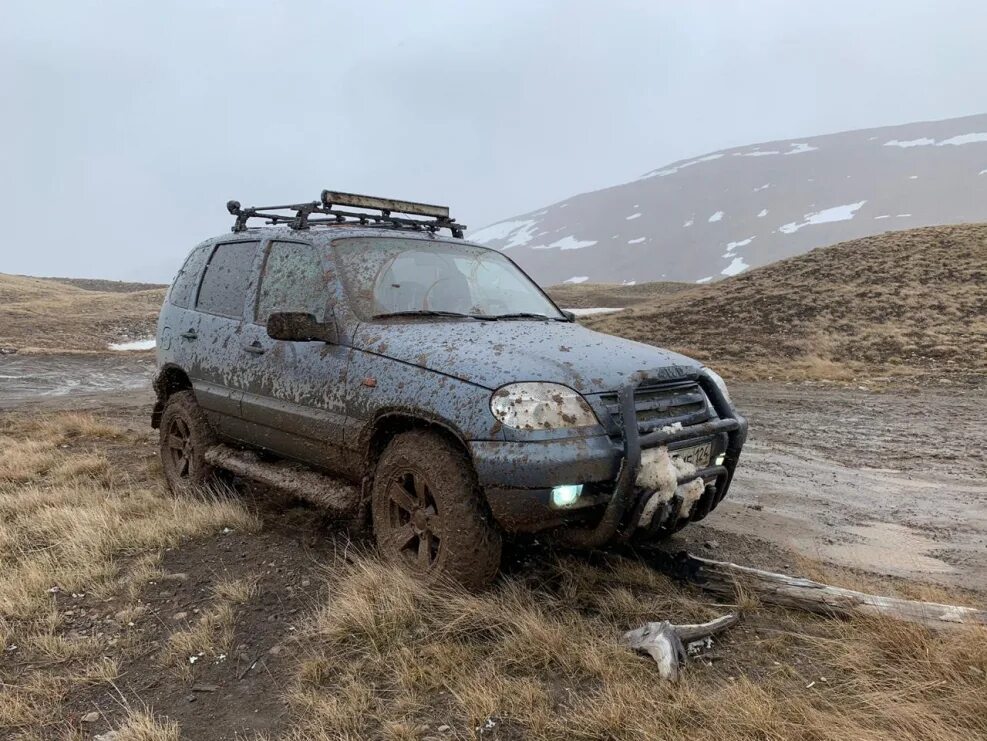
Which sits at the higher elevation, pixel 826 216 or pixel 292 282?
pixel 826 216

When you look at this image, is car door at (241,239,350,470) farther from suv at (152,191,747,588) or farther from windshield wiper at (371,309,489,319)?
windshield wiper at (371,309,489,319)

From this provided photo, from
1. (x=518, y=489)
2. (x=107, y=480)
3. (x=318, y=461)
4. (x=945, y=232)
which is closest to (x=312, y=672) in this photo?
(x=518, y=489)

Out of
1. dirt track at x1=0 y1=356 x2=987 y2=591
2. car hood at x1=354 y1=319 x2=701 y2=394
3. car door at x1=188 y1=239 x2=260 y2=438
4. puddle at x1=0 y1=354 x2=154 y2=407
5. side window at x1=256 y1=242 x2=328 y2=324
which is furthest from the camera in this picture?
puddle at x1=0 y1=354 x2=154 y2=407

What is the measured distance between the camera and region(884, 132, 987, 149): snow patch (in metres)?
139

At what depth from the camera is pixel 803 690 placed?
2.44 meters

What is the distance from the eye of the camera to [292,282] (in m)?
4.26

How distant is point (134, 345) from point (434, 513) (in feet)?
77.0

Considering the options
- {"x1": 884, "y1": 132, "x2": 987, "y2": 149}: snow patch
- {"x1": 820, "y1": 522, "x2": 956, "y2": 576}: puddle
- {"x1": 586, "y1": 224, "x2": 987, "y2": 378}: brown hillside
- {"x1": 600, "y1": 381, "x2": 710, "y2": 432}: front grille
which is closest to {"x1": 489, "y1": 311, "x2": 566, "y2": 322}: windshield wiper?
→ {"x1": 600, "y1": 381, "x2": 710, "y2": 432}: front grille

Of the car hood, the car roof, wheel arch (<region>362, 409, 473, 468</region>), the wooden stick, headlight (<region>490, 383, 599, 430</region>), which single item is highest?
the car roof

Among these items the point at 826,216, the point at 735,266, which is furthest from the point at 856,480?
the point at 826,216

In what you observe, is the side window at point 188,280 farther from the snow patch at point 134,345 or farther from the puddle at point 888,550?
the snow patch at point 134,345

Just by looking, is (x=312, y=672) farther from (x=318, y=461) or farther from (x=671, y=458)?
(x=671, y=458)

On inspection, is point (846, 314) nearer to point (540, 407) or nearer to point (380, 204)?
point (380, 204)

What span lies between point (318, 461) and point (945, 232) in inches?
1215
